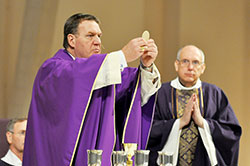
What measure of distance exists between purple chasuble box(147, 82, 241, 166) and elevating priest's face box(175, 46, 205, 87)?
0.17 m

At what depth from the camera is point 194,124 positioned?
4.85 metres

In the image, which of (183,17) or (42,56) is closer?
(42,56)

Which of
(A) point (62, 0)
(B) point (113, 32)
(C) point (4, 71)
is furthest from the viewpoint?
(B) point (113, 32)

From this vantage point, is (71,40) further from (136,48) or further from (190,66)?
(190,66)

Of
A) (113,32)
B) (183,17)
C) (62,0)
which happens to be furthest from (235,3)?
(62,0)

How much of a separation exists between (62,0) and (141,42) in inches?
144

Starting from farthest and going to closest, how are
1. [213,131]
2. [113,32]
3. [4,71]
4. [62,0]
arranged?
[113,32]
[62,0]
[4,71]
[213,131]

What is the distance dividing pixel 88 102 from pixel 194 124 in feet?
6.21

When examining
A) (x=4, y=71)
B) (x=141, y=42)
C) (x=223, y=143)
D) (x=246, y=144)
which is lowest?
(x=246, y=144)

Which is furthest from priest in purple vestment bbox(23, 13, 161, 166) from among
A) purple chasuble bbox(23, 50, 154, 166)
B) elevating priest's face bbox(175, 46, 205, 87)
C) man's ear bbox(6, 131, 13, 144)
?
elevating priest's face bbox(175, 46, 205, 87)

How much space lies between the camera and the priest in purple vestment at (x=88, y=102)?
127 inches

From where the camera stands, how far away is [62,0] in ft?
21.7

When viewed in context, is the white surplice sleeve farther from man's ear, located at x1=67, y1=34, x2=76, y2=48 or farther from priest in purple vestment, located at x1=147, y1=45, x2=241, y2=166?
priest in purple vestment, located at x1=147, y1=45, x2=241, y2=166

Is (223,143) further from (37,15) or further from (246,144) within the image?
(37,15)
